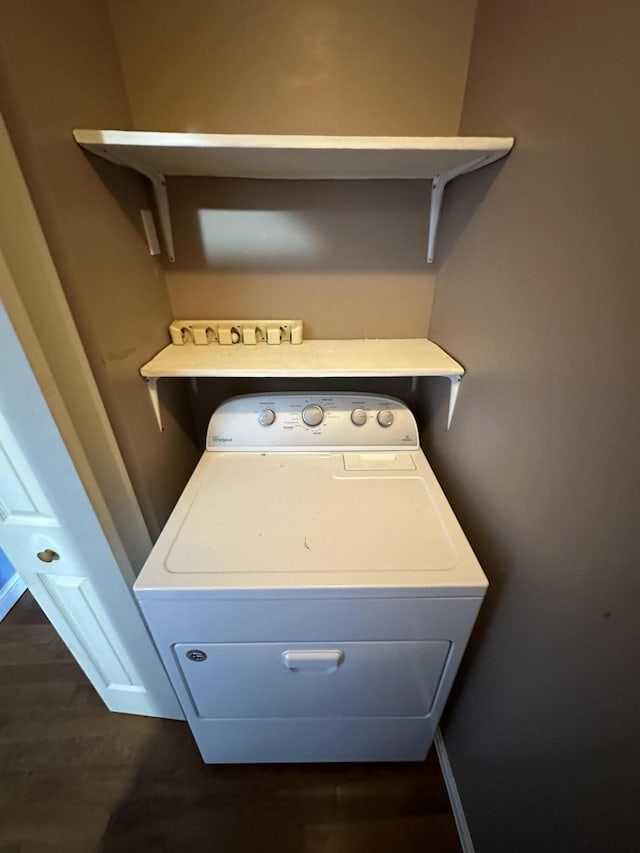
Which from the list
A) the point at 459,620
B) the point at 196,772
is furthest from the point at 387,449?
the point at 196,772

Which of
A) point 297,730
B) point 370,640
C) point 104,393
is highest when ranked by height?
point 104,393

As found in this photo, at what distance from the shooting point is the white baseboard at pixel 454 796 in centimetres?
102

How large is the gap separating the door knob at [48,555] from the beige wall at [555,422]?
3.79 ft

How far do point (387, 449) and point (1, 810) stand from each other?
176cm

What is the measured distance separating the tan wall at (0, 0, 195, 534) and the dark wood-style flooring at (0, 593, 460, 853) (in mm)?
913

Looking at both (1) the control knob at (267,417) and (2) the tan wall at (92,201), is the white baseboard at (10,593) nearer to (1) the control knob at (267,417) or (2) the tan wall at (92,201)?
(2) the tan wall at (92,201)

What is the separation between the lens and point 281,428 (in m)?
1.18

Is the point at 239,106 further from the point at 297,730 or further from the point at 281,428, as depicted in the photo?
the point at 297,730

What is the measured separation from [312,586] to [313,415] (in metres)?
0.57

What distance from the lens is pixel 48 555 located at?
0.92m

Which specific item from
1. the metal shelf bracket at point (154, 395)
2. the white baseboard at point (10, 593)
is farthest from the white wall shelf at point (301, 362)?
the white baseboard at point (10, 593)

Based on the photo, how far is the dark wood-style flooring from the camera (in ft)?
3.51

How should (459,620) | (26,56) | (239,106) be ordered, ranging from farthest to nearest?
(239,106), (459,620), (26,56)

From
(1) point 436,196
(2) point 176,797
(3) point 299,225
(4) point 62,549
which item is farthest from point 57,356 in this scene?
(2) point 176,797
